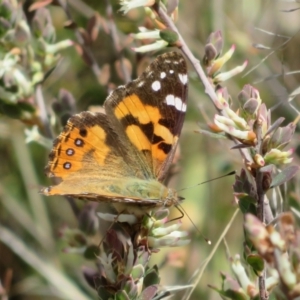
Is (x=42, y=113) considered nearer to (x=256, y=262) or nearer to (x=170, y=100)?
(x=170, y=100)

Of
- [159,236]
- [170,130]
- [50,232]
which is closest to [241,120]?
[159,236]

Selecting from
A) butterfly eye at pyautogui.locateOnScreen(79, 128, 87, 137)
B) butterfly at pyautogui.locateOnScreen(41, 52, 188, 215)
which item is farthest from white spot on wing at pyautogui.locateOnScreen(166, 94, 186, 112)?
butterfly eye at pyautogui.locateOnScreen(79, 128, 87, 137)

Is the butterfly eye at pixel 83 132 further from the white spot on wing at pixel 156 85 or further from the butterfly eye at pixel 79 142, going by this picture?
the white spot on wing at pixel 156 85

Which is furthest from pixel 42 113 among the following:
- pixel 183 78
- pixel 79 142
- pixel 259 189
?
pixel 259 189

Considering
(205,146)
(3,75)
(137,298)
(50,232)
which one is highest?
(3,75)

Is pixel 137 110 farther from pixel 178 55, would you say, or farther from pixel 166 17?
pixel 166 17

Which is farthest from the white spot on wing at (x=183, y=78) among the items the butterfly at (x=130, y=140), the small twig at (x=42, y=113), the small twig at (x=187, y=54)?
the small twig at (x=42, y=113)
